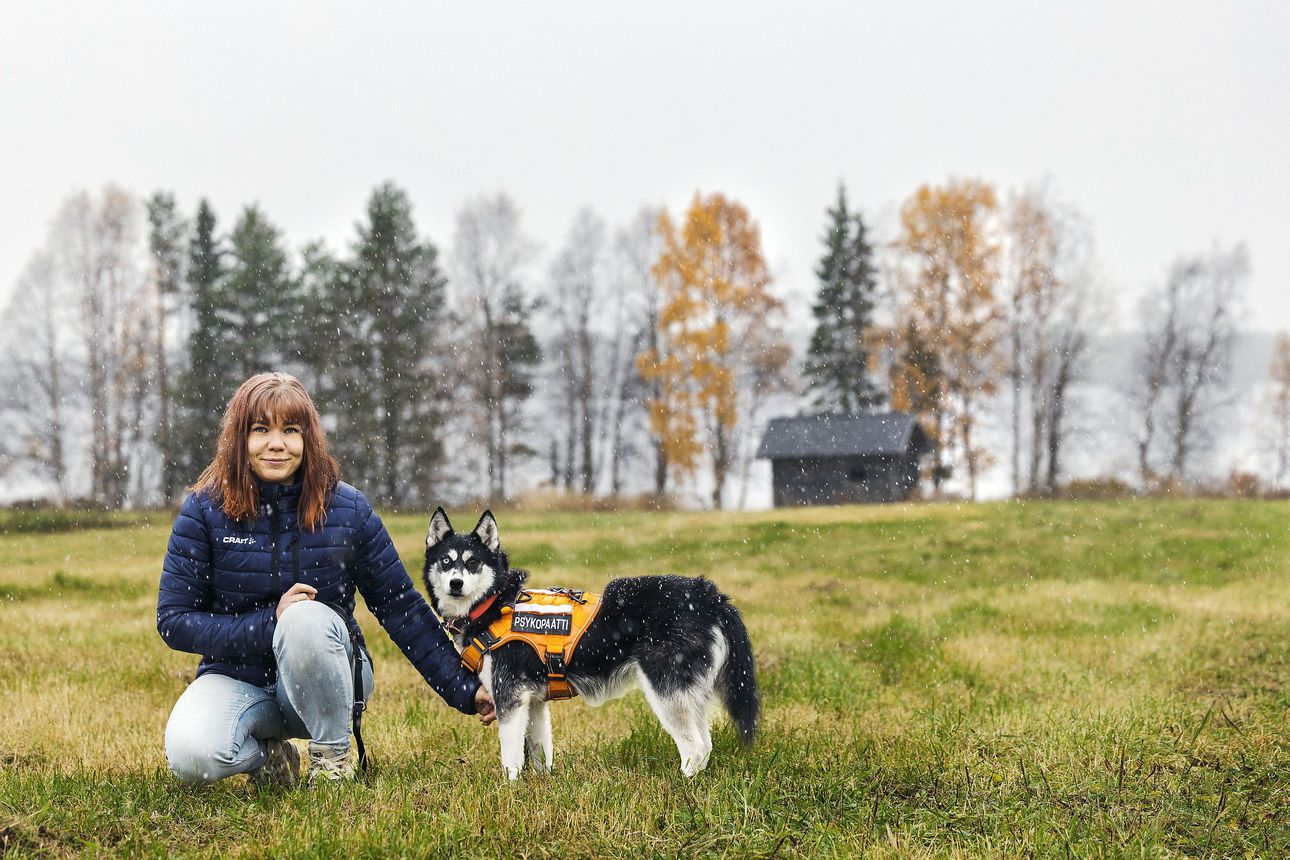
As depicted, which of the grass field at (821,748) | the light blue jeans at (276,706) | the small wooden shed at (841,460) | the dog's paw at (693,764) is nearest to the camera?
the grass field at (821,748)

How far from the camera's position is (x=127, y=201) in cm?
3303

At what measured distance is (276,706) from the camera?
4320mm

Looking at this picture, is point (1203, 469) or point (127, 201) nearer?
point (127, 201)

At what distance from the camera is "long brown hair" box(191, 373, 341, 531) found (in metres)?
4.26

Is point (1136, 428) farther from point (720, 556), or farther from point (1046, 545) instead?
point (720, 556)

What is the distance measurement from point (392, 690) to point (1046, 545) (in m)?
15.4

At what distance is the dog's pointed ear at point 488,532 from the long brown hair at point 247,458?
3.14 ft

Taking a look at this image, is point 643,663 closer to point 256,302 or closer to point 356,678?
point 356,678

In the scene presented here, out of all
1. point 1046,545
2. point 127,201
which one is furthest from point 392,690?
point 127,201

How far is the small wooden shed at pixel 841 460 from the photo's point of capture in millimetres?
35188

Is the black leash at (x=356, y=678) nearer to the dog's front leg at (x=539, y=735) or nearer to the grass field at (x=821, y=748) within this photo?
the grass field at (x=821, y=748)

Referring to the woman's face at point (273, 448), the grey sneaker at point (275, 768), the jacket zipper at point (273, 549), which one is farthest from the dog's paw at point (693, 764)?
the woman's face at point (273, 448)

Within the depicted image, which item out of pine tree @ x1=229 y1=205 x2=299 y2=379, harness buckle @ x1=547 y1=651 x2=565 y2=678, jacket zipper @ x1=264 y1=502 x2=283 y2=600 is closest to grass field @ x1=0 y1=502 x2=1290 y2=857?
harness buckle @ x1=547 y1=651 x2=565 y2=678

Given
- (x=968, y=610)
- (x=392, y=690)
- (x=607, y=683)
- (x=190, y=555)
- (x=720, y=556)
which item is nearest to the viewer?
(x=190, y=555)
